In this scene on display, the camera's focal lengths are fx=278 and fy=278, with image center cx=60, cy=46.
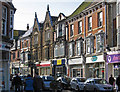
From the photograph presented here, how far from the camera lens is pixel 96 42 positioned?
35.6 m

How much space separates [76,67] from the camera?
42.0 meters

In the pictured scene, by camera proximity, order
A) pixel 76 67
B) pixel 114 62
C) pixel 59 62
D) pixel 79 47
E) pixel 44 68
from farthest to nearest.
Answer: pixel 44 68, pixel 59 62, pixel 76 67, pixel 79 47, pixel 114 62

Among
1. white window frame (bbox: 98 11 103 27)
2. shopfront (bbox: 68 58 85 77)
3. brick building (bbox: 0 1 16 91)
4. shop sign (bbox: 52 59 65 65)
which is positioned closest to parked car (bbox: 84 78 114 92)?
brick building (bbox: 0 1 16 91)

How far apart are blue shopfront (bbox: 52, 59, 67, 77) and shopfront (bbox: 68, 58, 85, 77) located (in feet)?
6.06

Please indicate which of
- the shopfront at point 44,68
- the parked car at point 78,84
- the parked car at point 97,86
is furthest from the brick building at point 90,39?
the shopfront at point 44,68

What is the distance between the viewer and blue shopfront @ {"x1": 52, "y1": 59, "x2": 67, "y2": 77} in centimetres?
4528

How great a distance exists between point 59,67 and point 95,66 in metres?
11.8

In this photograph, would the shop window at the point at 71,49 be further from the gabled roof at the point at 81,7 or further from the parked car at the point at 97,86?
the parked car at the point at 97,86

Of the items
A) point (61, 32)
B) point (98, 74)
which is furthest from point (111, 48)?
point (61, 32)

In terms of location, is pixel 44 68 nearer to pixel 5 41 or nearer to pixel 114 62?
pixel 114 62

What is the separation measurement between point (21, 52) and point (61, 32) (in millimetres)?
20805

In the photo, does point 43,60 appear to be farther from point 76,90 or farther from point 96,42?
point 76,90

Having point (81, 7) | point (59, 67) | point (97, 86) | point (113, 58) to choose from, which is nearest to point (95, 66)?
point (113, 58)

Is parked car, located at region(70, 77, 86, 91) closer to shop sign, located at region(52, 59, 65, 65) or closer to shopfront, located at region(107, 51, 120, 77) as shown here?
shopfront, located at region(107, 51, 120, 77)
